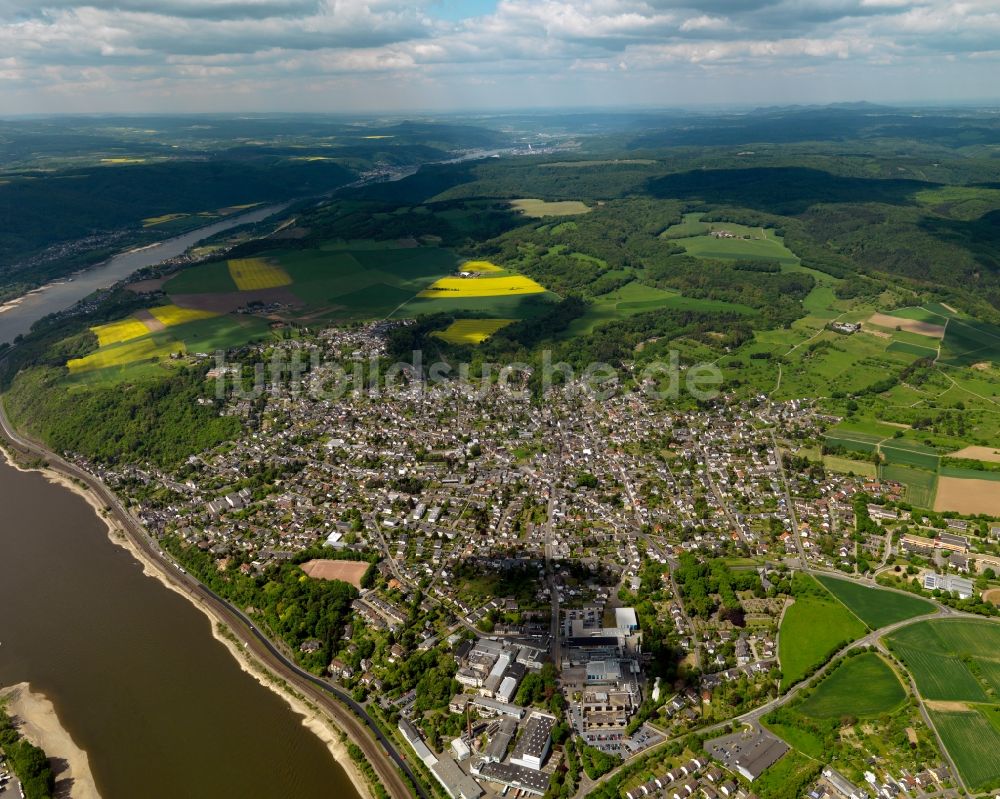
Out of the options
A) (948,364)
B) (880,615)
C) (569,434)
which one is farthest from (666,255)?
(880,615)

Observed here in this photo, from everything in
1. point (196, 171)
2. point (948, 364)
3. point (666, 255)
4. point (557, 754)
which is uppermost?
point (196, 171)

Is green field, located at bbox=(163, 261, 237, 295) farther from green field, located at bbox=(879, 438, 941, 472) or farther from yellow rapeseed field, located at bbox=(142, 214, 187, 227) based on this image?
green field, located at bbox=(879, 438, 941, 472)

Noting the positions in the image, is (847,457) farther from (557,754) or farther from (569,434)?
(557,754)

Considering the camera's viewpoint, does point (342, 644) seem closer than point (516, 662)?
No

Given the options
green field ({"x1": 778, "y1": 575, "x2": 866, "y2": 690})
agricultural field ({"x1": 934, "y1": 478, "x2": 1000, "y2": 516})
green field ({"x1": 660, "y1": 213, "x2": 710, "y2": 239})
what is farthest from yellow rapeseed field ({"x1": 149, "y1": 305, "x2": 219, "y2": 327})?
green field ({"x1": 660, "y1": 213, "x2": 710, "y2": 239})

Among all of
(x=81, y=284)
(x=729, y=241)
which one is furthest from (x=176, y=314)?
(x=729, y=241)

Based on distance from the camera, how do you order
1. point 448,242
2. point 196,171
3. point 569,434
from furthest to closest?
point 196,171 < point 448,242 < point 569,434

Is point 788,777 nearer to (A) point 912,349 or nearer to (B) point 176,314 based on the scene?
(A) point 912,349
